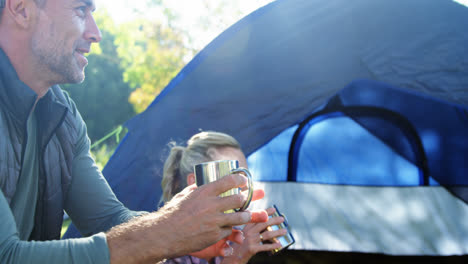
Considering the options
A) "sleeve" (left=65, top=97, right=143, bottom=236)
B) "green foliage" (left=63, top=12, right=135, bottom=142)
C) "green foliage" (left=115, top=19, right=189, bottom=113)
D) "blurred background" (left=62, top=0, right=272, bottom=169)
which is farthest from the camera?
"green foliage" (left=115, top=19, right=189, bottom=113)

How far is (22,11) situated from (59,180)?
38 centimetres

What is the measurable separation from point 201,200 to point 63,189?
0.49 m

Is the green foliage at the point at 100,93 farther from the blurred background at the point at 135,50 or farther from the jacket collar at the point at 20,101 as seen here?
the jacket collar at the point at 20,101

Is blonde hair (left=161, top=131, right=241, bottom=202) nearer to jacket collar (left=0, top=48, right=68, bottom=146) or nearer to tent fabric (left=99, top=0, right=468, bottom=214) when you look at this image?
tent fabric (left=99, top=0, right=468, bottom=214)

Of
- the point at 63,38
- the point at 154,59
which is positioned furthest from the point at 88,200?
the point at 154,59

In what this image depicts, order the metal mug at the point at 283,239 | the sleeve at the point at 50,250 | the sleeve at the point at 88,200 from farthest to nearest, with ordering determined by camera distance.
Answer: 1. the sleeve at the point at 88,200
2. the metal mug at the point at 283,239
3. the sleeve at the point at 50,250

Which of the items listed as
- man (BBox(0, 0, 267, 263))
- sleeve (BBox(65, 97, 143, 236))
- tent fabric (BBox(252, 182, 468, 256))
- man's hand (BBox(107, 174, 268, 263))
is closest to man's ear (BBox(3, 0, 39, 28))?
man (BBox(0, 0, 267, 263))

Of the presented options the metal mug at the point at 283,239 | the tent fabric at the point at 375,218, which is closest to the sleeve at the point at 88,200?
the metal mug at the point at 283,239

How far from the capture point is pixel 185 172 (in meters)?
1.24

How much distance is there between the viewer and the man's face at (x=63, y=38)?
72cm

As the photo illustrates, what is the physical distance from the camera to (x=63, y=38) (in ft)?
2.44

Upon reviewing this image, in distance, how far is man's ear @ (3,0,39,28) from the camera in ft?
2.25

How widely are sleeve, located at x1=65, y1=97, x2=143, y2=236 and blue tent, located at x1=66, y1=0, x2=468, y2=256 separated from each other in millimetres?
372

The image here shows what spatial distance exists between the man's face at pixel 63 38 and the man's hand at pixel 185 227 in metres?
0.38
